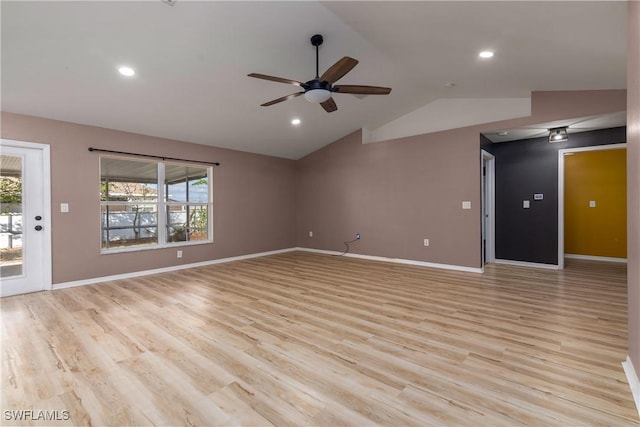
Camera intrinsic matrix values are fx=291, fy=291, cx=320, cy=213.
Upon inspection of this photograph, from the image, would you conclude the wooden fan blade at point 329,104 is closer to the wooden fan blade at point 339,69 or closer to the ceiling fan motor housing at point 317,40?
the wooden fan blade at point 339,69

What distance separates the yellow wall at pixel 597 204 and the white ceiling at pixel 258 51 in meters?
3.02

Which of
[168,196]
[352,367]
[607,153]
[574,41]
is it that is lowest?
[352,367]

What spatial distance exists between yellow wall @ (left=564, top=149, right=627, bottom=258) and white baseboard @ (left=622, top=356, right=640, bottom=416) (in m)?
5.30

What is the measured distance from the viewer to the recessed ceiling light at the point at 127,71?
3.16 meters

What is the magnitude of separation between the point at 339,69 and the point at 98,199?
4054 millimetres

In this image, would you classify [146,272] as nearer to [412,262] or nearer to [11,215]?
[11,215]

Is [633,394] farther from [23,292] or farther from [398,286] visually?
[23,292]

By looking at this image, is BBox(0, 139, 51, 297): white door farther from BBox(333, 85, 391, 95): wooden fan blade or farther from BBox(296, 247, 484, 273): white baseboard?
BBox(296, 247, 484, 273): white baseboard

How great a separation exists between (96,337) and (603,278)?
6512 millimetres

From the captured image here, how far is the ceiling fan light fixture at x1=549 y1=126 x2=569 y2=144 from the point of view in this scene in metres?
4.53

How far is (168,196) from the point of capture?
17.1ft

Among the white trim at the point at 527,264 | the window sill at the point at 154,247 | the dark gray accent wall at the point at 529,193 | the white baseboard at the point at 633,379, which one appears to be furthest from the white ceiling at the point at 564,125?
the window sill at the point at 154,247

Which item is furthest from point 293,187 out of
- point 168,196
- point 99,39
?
point 99,39

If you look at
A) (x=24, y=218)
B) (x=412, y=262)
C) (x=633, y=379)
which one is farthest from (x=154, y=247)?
(x=633, y=379)
